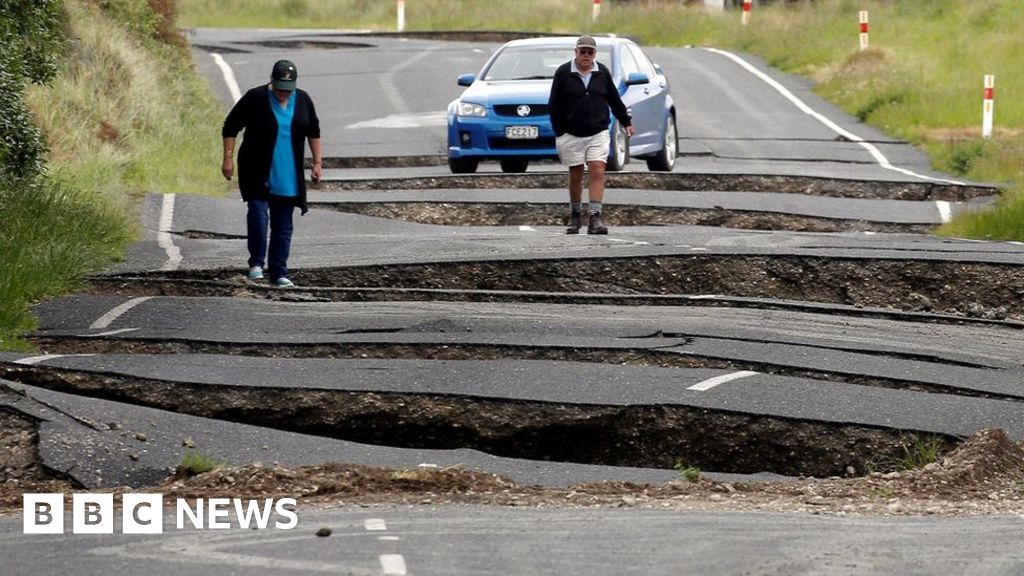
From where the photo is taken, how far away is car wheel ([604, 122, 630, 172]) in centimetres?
1952

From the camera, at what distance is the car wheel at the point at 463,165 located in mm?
20078

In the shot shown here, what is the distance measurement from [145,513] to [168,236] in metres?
8.73

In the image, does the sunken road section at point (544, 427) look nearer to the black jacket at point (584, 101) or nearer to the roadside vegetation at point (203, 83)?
the roadside vegetation at point (203, 83)

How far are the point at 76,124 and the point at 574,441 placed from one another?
41.3ft

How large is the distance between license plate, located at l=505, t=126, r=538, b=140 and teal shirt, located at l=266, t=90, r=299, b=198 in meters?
7.05

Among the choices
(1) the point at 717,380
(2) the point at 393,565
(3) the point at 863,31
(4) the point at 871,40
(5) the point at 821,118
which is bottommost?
(1) the point at 717,380

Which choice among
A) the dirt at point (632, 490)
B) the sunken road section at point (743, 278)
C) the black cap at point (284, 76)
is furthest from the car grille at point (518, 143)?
the dirt at point (632, 490)

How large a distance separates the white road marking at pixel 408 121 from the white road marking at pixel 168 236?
801 cm

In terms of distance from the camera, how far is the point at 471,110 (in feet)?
64.6

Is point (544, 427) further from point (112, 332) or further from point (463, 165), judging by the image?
point (463, 165)

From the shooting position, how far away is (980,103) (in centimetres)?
2691

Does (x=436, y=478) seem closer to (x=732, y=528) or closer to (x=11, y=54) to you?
(x=732, y=528)

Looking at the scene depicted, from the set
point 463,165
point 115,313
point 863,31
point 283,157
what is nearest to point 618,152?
point 463,165

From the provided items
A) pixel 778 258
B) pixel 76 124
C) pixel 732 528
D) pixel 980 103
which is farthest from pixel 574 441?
pixel 980 103
